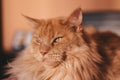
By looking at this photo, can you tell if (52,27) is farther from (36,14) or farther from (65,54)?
(36,14)

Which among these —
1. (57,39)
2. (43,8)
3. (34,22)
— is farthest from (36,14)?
A: (57,39)

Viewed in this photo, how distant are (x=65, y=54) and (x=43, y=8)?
2.02 meters

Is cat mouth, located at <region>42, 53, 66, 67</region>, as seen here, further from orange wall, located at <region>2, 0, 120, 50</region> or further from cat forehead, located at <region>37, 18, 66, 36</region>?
orange wall, located at <region>2, 0, 120, 50</region>

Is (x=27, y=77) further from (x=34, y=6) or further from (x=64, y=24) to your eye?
(x=34, y=6)

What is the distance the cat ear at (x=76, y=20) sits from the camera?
4.96ft

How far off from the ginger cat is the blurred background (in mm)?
1580

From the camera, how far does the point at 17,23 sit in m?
3.60

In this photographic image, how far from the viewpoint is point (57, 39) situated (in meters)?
1.55

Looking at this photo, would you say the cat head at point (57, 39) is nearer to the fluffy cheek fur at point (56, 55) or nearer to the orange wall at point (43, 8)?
the fluffy cheek fur at point (56, 55)

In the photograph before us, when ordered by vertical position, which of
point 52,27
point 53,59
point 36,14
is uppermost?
point 36,14

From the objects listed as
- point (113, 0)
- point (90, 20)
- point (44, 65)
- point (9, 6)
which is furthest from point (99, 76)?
point (9, 6)

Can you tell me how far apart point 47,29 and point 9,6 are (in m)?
2.09

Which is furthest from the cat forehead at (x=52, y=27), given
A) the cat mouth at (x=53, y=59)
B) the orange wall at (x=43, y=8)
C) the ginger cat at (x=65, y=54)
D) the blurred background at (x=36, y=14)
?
the orange wall at (x=43, y=8)

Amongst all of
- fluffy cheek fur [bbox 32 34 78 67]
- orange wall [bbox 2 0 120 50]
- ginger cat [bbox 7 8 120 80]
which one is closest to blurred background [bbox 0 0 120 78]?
orange wall [bbox 2 0 120 50]
